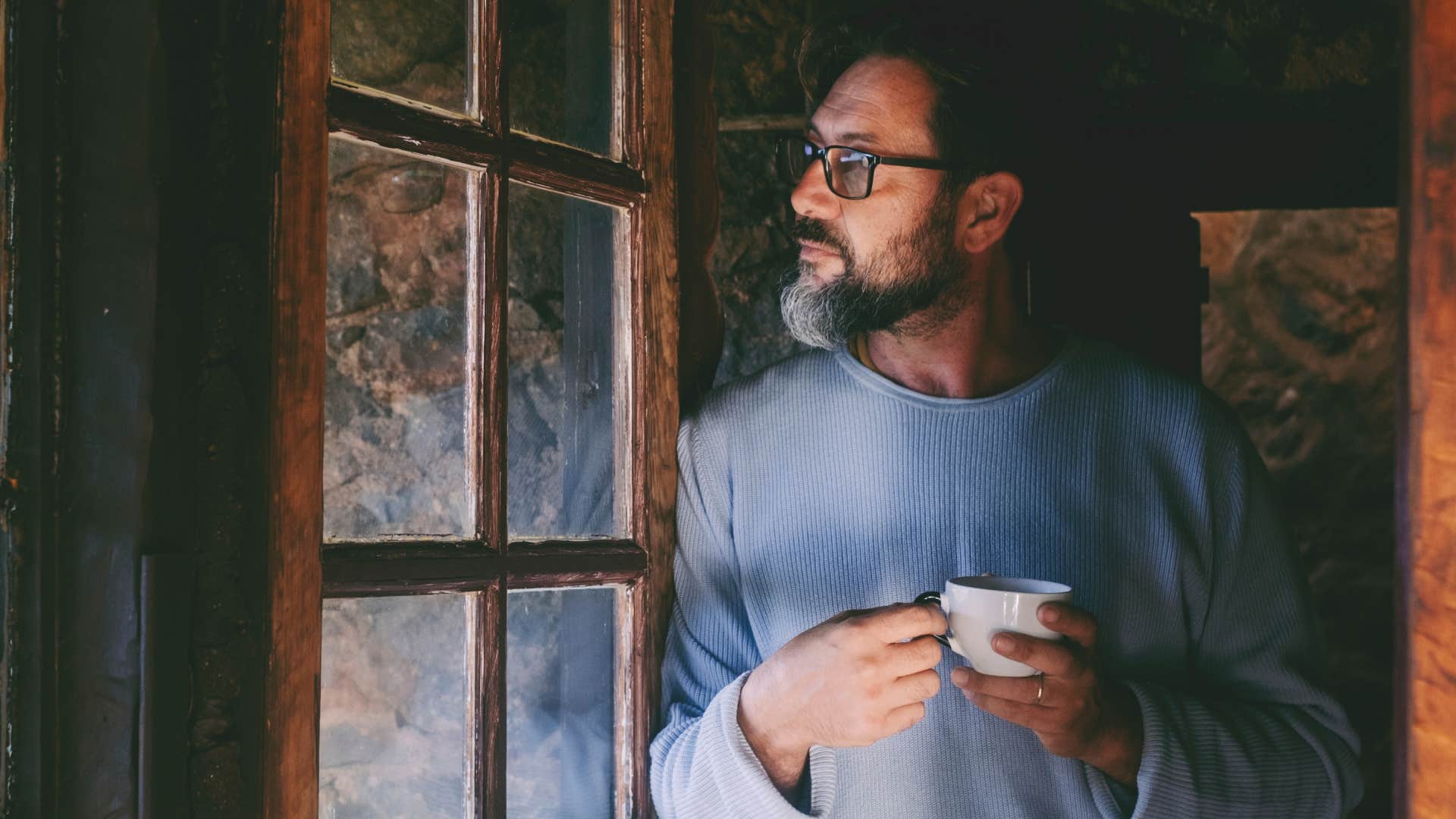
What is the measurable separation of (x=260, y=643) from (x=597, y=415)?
1.88 feet

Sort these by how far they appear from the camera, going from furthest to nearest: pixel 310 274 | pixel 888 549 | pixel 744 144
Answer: pixel 744 144
pixel 888 549
pixel 310 274

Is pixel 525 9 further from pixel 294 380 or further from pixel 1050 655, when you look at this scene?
pixel 1050 655

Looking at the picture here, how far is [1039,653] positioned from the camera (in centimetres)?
111

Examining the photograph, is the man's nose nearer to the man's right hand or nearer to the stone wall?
the man's right hand

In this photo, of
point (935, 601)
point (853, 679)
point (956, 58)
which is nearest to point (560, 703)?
point (853, 679)

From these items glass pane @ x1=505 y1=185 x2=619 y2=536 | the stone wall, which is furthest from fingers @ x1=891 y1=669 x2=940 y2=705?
the stone wall

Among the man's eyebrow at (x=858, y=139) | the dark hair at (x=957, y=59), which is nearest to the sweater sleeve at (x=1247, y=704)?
the dark hair at (x=957, y=59)

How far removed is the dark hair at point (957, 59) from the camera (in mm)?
1596

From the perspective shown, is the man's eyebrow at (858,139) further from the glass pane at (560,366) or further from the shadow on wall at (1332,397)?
the shadow on wall at (1332,397)

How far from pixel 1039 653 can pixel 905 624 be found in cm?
15

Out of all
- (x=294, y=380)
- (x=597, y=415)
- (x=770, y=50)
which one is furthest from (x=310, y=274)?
(x=770, y=50)

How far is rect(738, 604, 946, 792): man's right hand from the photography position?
114 centimetres

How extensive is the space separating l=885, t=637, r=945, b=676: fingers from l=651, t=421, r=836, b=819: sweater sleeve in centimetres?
26

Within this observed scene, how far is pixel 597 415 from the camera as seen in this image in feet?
4.41
